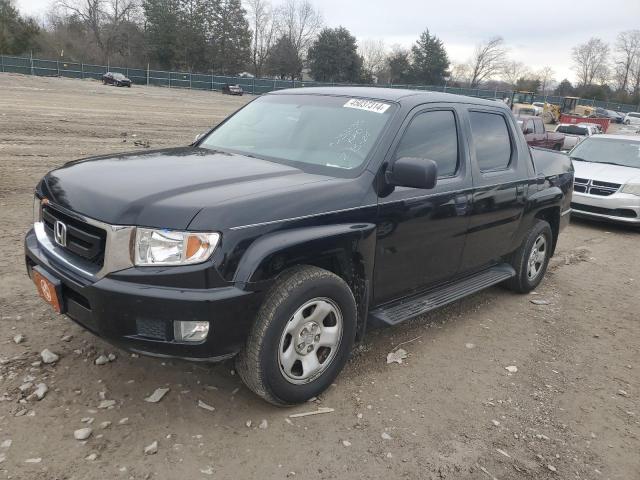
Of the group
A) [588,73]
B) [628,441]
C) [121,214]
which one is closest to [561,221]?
→ [628,441]

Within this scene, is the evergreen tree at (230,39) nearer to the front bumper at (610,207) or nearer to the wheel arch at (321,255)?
the front bumper at (610,207)

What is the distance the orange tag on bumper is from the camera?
2.95m

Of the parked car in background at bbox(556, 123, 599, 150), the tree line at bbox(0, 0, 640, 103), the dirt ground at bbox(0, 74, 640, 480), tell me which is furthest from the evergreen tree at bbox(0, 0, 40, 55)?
the dirt ground at bbox(0, 74, 640, 480)

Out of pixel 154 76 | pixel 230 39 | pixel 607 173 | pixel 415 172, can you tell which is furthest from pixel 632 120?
pixel 415 172

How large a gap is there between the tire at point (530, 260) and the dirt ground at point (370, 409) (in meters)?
0.45

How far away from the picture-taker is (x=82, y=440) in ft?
9.21

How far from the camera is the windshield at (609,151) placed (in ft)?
33.2

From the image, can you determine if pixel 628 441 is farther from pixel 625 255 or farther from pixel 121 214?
pixel 625 255

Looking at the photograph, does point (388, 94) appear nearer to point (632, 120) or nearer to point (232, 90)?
point (232, 90)

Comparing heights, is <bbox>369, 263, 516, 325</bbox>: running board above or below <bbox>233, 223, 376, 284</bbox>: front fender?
below

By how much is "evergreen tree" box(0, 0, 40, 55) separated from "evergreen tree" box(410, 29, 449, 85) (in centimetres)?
5033

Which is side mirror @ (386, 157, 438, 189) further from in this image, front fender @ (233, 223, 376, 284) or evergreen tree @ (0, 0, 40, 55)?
evergreen tree @ (0, 0, 40, 55)

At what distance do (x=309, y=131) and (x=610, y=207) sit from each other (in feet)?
24.0

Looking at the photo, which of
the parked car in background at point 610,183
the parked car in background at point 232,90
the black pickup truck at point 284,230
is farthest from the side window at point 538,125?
the parked car in background at point 232,90
